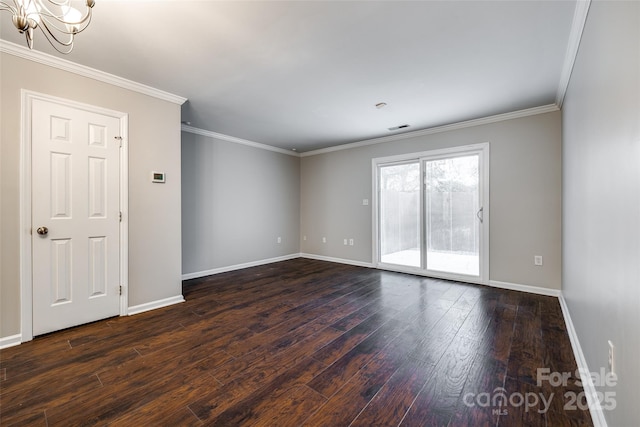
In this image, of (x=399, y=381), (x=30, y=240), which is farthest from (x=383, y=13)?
(x=30, y=240)

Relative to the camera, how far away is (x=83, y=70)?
2.51 meters

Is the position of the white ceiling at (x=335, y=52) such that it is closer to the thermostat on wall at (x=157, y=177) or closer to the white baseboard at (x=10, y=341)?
the thermostat on wall at (x=157, y=177)

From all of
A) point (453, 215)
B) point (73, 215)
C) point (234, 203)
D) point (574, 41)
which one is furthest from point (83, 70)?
point (453, 215)

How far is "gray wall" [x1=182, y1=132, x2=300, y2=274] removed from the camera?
432 centimetres

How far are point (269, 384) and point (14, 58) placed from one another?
336 centimetres

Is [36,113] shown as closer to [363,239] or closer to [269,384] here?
[269,384]

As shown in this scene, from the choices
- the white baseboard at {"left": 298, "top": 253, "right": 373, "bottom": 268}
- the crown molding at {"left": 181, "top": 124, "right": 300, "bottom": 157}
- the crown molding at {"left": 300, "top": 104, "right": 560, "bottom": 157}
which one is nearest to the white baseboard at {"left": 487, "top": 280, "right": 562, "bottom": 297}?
the white baseboard at {"left": 298, "top": 253, "right": 373, "bottom": 268}

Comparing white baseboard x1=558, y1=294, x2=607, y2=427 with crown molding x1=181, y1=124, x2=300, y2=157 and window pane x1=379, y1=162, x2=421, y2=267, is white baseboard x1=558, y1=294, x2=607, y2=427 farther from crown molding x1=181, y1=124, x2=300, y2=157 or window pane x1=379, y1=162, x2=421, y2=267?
crown molding x1=181, y1=124, x2=300, y2=157

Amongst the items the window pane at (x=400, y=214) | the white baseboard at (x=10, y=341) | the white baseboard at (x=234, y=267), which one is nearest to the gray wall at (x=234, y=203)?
the white baseboard at (x=234, y=267)

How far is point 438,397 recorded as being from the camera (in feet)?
5.11

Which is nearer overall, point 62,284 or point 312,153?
point 62,284

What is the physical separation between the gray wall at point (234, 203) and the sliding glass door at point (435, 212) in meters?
2.10

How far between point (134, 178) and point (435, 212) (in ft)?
13.8

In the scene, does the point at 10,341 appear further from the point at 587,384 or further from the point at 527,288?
the point at 527,288
